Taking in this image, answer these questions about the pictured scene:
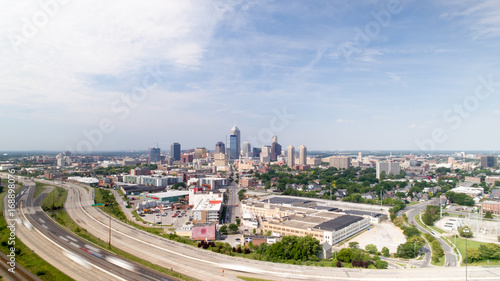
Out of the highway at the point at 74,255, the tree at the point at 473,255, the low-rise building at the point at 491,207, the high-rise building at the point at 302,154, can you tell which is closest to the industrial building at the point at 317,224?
the tree at the point at 473,255

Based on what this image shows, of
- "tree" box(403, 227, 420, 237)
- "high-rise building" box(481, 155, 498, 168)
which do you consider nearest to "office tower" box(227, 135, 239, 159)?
"high-rise building" box(481, 155, 498, 168)

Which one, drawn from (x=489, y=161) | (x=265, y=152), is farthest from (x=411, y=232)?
(x=265, y=152)

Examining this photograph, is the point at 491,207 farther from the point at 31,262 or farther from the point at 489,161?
the point at 489,161

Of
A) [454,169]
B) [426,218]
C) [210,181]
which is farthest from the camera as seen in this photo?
[454,169]

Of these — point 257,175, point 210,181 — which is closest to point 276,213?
point 210,181

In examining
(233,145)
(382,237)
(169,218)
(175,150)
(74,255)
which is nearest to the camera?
(74,255)

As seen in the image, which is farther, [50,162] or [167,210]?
[50,162]

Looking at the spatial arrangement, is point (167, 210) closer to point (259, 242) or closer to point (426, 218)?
point (259, 242)
